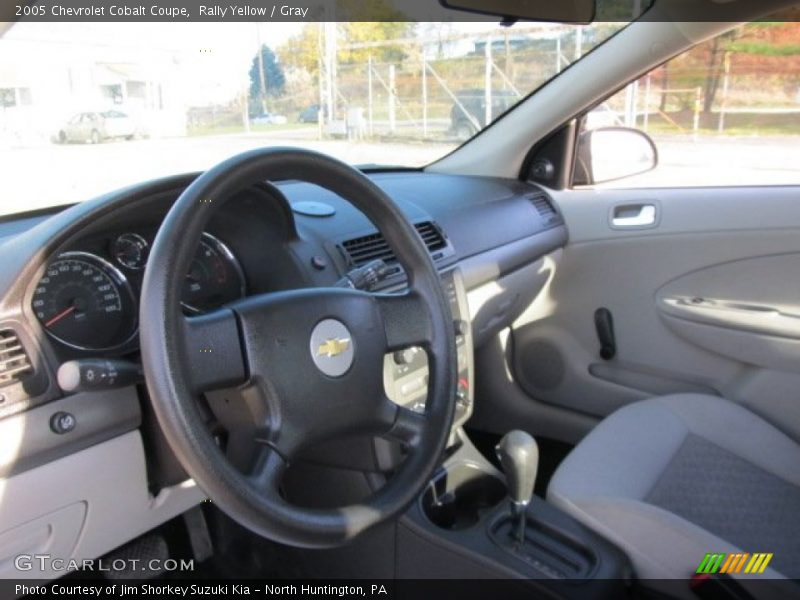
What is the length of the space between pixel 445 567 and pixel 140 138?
1248 mm

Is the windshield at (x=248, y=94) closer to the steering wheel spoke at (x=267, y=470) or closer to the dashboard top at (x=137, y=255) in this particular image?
the dashboard top at (x=137, y=255)

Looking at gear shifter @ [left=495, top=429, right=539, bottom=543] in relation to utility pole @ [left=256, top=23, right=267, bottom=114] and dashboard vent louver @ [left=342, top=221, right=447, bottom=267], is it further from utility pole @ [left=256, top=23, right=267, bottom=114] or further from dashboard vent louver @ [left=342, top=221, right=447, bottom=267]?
utility pole @ [left=256, top=23, right=267, bottom=114]

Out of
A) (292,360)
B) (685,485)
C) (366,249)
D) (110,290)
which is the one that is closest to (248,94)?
(366,249)

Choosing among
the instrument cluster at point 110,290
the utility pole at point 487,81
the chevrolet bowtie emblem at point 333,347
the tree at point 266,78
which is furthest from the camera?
the utility pole at point 487,81

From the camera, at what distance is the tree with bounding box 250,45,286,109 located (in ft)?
7.27

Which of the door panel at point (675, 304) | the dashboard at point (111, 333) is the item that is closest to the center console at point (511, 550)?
the dashboard at point (111, 333)

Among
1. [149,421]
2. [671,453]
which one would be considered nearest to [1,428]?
[149,421]

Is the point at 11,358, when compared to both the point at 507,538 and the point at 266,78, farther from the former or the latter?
the point at 266,78

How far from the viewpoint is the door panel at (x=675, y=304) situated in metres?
2.54

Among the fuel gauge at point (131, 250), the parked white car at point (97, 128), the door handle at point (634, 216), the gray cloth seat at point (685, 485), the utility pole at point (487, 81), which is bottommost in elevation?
the gray cloth seat at point (685, 485)

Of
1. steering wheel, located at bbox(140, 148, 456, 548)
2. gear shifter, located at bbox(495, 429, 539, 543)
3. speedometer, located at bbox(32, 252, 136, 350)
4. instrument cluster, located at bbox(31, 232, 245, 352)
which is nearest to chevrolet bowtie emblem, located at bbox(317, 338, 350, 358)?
steering wheel, located at bbox(140, 148, 456, 548)

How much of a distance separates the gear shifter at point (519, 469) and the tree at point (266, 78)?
1.16 meters

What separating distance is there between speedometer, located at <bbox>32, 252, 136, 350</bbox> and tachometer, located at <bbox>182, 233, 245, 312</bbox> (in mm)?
120

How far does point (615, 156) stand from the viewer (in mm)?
2924
